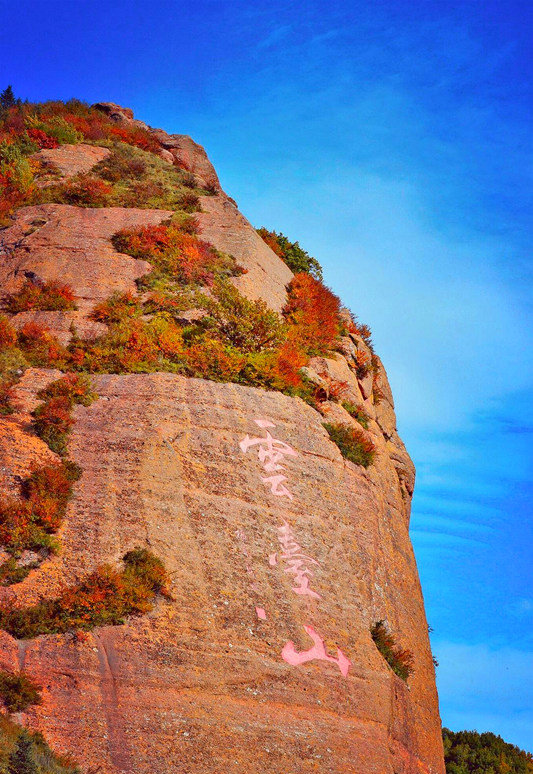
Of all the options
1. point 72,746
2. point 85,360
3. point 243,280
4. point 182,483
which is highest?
point 243,280

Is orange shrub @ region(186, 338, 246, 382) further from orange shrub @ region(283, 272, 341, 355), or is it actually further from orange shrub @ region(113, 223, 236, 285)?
orange shrub @ region(113, 223, 236, 285)

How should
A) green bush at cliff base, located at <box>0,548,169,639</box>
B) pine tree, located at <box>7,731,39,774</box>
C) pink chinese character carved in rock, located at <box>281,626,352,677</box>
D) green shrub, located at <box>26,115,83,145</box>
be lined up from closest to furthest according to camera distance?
pine tree, located at <box>7,731,39,774</box>, green bush at cliff base, located at <box>0,548,169,639</box>, pink chinese character carved in rock, located at <box>281,626,352,677</box>, green shrub, located at <box>26,115,83,145</box>

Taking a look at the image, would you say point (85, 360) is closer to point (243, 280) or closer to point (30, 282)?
point (30, 282)

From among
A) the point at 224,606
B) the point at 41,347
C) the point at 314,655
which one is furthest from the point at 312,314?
the point at 314,655

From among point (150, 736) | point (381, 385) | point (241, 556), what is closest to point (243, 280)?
point (381, 385)

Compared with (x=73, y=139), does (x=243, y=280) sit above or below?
below

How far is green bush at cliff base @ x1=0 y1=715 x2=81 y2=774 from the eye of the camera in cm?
973

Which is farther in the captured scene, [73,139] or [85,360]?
[73,139]

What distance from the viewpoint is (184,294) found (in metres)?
21.1

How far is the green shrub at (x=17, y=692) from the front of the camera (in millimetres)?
11039

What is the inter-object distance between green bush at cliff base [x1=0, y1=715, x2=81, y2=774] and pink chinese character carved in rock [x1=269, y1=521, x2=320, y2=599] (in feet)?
18.5

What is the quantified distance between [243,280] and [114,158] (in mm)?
9727

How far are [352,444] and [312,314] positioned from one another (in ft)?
20.8

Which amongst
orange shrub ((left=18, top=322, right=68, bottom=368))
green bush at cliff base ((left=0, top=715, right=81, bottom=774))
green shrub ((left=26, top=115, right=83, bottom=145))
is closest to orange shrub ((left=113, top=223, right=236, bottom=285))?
orange shrub ((left=18, top=322, right=68, bottom=368))
